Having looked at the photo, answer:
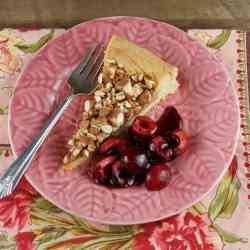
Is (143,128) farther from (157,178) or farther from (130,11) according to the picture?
(130,11)

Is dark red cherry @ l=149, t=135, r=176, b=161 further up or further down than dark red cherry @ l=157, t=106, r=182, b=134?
further down

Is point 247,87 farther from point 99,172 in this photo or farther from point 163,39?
point 99,172

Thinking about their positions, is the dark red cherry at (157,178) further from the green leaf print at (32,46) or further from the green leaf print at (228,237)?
the green leaf print at (32,46)

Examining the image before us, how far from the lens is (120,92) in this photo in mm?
968

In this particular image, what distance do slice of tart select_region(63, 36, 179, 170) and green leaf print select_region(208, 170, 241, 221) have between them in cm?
17

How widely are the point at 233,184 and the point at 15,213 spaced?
343 millimetres

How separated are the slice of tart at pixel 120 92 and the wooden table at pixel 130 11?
199mm

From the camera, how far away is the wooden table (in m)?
1.16

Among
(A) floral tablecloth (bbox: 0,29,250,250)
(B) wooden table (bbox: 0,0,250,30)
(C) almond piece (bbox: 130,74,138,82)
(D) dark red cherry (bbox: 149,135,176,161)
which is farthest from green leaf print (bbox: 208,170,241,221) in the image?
(B) wooden table (bbox: 0,0,250,30)

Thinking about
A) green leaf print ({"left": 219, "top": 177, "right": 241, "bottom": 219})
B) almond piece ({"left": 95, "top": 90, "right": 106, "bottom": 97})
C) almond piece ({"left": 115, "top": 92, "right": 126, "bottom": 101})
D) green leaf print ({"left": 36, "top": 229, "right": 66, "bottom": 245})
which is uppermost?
almond piece ({"left": 95, "top": 90, "right": 106, "bottom": 97})

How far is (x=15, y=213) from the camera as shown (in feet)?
3.07

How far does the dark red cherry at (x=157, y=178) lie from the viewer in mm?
882

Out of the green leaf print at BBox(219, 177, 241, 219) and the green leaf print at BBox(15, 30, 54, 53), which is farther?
the green leaf print at BBox(15, 30, 54, 53)

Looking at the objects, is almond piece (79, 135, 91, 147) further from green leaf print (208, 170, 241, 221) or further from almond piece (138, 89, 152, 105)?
green leaf print (208, 170, 241, 221)
